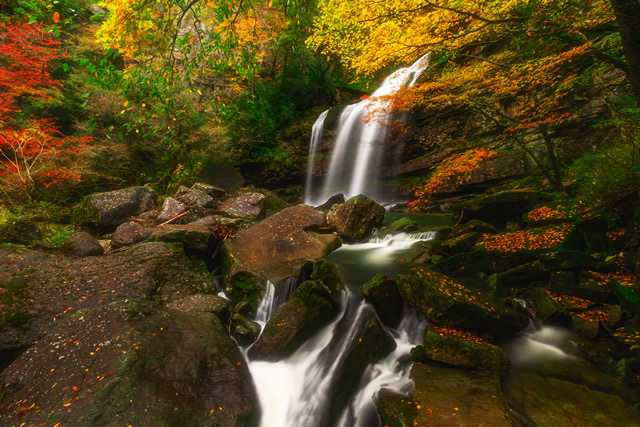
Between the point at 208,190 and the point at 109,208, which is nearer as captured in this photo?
the point at 109,208

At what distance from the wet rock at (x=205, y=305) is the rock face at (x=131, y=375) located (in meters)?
0.78

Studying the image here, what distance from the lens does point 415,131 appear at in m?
13.2

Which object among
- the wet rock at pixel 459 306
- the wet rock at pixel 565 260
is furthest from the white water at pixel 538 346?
the wet rock at pixel 565 260

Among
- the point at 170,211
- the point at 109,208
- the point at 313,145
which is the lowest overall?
the point at 170,211

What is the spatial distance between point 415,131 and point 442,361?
38.9 feet

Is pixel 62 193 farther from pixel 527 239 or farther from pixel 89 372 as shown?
pixel 527 239

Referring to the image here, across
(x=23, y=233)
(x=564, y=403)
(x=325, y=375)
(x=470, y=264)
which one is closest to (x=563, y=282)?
(x=470, y=264)

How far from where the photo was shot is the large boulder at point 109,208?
27.3 ft

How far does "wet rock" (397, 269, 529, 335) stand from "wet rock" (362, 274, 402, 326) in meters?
0.29

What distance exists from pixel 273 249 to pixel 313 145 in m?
10.1

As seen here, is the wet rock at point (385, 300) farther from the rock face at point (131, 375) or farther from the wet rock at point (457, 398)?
the rock face at point (131, 375)

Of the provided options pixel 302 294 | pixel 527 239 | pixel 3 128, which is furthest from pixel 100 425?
pixel 3 128

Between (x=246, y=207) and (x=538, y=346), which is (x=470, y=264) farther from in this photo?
(x=246, y=207)

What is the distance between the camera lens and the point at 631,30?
8.84 feet
